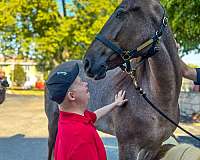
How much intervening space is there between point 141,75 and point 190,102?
11.6 m

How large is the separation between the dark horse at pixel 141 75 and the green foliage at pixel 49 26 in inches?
997

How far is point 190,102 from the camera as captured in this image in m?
14.9

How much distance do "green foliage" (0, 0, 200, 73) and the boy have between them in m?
26.4

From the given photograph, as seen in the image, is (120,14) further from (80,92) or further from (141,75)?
(80,92)

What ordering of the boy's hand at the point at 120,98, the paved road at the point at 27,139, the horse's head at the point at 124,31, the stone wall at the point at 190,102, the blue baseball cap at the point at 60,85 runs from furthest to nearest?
1. the stone wall at the point at 190,102
2. the paved road at the point at 27,139
3. the boy's hand at the point at 120,98
4. the horse's head at the point at 124,31
5. the blue baseball cap at the point at 60,85

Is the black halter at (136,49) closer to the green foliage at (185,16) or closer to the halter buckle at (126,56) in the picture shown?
the halter buckle at (126,56)

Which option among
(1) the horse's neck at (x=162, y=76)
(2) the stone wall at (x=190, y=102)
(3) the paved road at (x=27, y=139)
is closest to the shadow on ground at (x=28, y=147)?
(3) the paved road at (x=27, y=139)

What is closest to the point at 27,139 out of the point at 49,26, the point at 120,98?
the point at 120,98

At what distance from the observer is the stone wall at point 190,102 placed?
14.6 metres

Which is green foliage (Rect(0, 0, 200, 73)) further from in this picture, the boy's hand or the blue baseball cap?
the blue baseball cap

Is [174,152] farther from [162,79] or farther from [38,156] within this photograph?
[38,156]

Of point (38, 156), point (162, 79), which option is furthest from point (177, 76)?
point (38, 156)

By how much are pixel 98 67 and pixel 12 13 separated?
28850 millimetres

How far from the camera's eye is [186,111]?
49.8ft
